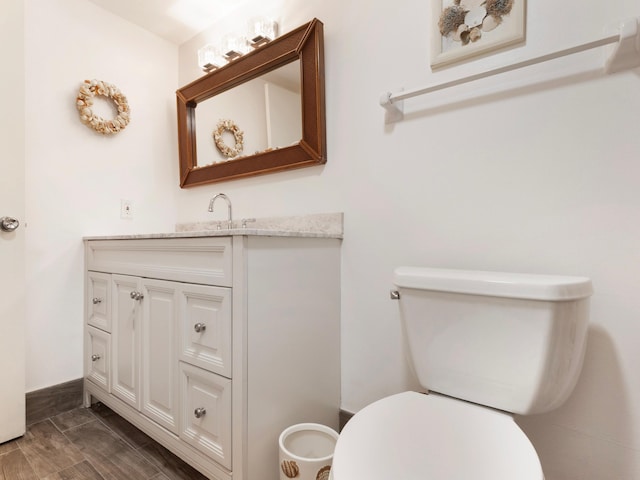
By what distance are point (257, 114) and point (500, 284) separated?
1367 millimetres

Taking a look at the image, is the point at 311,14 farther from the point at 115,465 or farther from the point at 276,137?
the point at 115,465

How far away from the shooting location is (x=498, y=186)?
104 cm

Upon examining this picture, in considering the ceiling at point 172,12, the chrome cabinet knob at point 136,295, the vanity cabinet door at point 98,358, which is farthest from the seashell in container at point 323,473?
the ceiling at point 172,12

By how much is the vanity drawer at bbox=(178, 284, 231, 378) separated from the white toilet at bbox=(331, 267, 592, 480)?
1.54ft

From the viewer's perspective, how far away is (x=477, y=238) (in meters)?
1.08

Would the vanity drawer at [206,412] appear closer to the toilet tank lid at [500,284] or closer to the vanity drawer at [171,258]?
the vanity drawer at [171,258]

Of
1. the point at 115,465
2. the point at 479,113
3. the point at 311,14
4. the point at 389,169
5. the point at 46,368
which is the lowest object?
the point at 115,465

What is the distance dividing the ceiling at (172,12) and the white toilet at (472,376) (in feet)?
5.88

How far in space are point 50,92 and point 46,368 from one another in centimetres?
133

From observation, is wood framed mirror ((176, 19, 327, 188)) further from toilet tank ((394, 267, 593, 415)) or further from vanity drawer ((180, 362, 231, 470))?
vanity drawer ((180, 362, 231, 470))

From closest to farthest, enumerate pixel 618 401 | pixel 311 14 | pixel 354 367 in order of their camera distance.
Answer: pixel 618 401 < pixel 354 367 < pixel 311 14

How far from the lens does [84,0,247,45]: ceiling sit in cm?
176

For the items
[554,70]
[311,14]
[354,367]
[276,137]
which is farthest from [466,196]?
[311,14]

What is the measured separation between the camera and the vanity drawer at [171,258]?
1.05 meters
